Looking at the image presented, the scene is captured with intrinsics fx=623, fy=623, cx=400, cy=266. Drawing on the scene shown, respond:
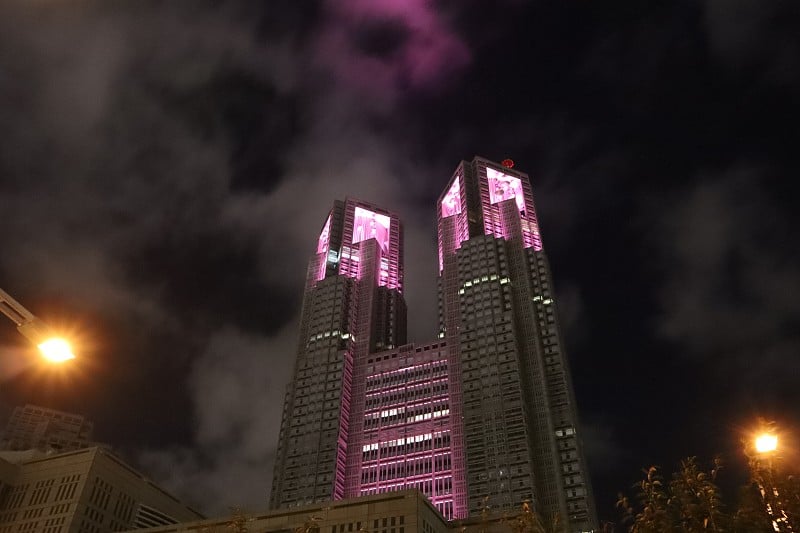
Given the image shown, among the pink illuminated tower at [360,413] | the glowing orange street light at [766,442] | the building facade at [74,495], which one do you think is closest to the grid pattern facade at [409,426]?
the pink illuminated tower at [360,413]

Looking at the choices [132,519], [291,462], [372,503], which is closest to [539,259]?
[291,462]

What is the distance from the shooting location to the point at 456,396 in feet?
539

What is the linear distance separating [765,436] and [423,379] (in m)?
155

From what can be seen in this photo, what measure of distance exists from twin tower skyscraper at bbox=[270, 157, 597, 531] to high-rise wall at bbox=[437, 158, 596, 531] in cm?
32

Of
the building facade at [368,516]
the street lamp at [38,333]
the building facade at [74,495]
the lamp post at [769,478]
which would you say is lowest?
the lamp post at [769,478]

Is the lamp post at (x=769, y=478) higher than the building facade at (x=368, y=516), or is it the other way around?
the building facade at (x=368, y=516)

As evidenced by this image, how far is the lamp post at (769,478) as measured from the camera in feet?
70.4

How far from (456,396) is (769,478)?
144 m

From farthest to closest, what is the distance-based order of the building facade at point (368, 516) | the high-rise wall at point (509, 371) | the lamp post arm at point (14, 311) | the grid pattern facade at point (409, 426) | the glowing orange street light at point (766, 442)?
the grid pattern facade at point (409, 426) → the high-rise wall at point (509, 371) → the building facade at point (368, 516) → the glowing orange street light at point (766, 442) → the lamp post arm at point (14, 311)

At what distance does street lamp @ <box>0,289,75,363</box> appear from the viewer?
17.1m

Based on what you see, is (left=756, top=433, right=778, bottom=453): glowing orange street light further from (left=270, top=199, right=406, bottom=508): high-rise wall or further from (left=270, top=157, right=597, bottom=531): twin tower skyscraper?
(left=270, top=199, right=406, bottom=508): high-rise wall

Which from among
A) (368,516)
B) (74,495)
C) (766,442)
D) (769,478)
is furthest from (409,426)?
(766,442)

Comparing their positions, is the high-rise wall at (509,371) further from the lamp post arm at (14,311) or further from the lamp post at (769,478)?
the lamp post arm at (14,311)

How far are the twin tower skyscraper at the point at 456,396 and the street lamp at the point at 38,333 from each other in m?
122
